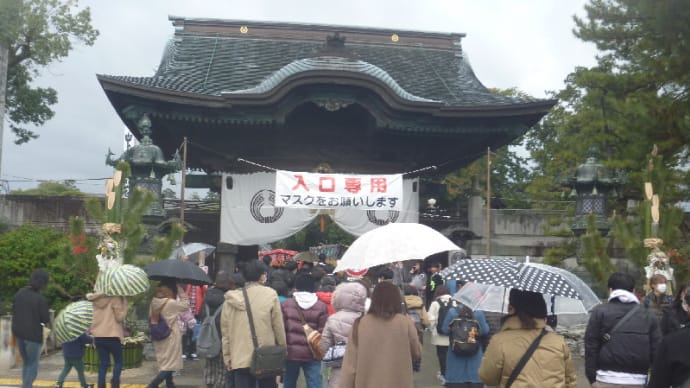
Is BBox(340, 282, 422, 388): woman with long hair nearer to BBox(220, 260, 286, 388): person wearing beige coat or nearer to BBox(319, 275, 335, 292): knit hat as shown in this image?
BBox(220, 260, 286, 388): person wearing beige coat

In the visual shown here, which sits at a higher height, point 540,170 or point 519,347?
point 540,170

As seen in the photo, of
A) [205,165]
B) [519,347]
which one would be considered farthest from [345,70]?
[519,347]

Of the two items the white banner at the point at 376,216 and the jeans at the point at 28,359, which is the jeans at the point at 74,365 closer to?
the jeans at the point at 28,359

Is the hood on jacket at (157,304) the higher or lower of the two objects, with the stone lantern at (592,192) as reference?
lower

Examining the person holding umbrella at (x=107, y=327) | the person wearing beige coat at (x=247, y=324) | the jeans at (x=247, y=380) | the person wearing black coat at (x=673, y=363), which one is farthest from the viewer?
the person holding umbrella at (x=107, y=327)

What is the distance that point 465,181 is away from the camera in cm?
3148

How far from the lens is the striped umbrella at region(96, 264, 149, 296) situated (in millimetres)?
7590

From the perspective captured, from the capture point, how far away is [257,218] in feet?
52.7

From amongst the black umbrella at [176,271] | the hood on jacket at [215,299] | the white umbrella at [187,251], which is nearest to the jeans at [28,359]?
the black umbrella at [176,271]

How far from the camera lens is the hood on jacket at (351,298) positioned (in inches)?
239

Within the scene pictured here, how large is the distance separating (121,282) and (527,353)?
4.91 meters

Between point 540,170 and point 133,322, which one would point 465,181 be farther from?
point 133,322

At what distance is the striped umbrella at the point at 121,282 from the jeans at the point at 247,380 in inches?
70.5

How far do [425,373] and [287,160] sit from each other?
7.96 m
